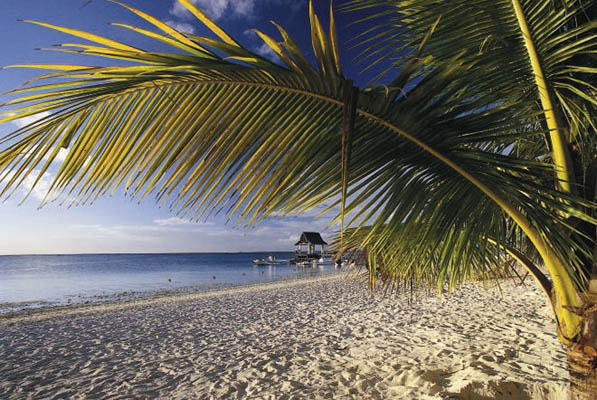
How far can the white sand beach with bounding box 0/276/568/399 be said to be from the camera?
3982 millimetres

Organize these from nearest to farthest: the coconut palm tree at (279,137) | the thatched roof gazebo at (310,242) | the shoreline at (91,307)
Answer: the coconut palm tree at (279,137)
the shoreline at (91,307)
the thatched roof gazebo at (310,242)

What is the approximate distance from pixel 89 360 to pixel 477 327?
23.8 ft

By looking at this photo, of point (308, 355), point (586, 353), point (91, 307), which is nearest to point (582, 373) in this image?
point (586, 353)

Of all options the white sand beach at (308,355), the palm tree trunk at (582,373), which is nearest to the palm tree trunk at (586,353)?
the palm tree trunk at (582,373)

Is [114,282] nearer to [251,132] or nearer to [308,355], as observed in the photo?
[308,355]

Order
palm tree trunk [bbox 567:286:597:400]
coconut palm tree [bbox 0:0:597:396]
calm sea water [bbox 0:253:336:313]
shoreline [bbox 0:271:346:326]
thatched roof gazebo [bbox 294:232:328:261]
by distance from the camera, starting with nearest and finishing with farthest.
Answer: coconut palm tree [bbox 0:0:597:396], palm tree trunk [bbox 567:286:597:400], shoreline [bbox 0:271:346:326], calm sea water [bbox 0:253:336:313], thatched roof gazebo [bbox 294:232:328:261]

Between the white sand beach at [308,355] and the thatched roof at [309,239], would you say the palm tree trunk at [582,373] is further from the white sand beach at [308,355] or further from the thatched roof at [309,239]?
the thatched roof at [309,239]

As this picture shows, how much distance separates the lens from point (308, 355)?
5.44m

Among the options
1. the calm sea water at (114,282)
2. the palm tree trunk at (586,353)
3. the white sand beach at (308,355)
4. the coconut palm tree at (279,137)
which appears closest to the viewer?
the coconut palm tree at (279,137)

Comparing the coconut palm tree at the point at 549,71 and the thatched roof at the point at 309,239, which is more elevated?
the thatched roof at the point at 309,239

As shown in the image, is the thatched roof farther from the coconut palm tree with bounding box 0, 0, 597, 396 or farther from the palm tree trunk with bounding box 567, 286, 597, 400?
the coconut palm tree with bounding box 0, 0, 597, 396

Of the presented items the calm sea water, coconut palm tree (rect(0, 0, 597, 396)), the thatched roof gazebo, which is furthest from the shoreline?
the thatched roof gazebo

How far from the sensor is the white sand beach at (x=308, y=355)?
398cm

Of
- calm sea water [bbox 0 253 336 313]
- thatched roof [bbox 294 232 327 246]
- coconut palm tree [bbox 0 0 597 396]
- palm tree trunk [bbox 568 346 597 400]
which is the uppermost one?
Answer: thatched roof [bbox 294 232 327 246]
